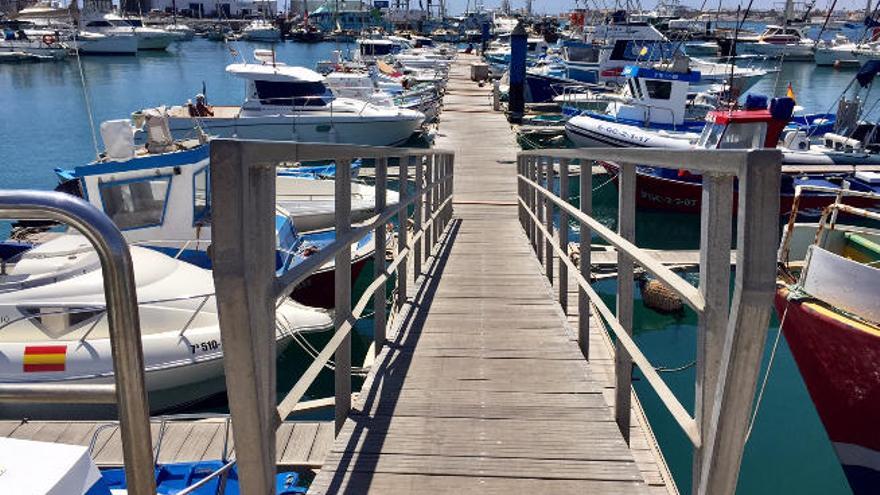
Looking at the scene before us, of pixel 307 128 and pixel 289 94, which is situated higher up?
pixel 289 94

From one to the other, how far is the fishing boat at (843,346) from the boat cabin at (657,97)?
45.9 ft

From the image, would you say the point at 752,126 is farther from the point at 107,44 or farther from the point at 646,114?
the point at 107,44

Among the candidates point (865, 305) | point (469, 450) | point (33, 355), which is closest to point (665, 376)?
point (865, 305)

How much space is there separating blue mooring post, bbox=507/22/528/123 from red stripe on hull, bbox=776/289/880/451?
19.9 meters

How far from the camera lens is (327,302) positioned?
33.5ft

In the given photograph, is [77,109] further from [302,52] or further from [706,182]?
[302,52]

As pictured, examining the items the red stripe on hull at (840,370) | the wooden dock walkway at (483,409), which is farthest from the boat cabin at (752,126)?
the wooden dock walkway at (483,409)

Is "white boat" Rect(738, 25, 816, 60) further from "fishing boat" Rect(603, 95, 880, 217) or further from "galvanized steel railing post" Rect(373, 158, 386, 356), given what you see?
"galvanized steel railing post" Rect(373, 158, 386, 356)

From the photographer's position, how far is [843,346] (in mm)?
6113

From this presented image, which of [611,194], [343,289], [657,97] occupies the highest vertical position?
[657,97]

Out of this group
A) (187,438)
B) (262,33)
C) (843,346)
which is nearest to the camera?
(187,438)

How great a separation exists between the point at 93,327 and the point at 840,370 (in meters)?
7.09

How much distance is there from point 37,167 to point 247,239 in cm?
2325

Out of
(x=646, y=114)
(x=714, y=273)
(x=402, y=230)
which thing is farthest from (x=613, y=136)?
(x=714, y=273)
